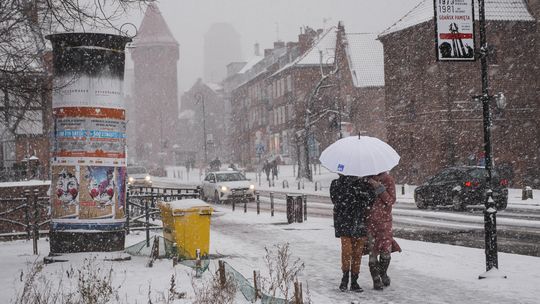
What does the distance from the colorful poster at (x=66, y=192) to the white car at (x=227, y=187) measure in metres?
17.9

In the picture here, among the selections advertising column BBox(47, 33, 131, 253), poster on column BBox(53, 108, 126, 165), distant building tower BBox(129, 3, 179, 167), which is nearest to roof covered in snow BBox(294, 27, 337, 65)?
distant building tower BBox(129, 3, 179, 167)

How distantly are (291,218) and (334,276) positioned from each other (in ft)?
29.3

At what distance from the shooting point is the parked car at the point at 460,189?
23.5 m

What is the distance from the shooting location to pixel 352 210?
29.8 feet

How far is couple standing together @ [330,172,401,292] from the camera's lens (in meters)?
9.08

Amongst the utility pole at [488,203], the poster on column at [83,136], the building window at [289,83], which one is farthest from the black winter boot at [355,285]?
the building window at [289,83]

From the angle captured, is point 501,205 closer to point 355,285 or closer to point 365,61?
point 355,285

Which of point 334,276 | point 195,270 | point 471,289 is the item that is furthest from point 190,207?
point 471,289

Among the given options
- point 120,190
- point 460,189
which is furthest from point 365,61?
point 120,190

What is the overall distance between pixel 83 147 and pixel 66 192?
909 mm

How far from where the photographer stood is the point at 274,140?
259ft

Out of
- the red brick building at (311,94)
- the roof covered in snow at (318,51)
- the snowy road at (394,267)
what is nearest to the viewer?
the snowy road at (394,267)

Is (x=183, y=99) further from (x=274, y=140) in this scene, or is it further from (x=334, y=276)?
(x=334, y=276)

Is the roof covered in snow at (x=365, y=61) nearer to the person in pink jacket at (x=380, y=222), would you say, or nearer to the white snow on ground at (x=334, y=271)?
the white snow on ground at (x=334, y=271)
